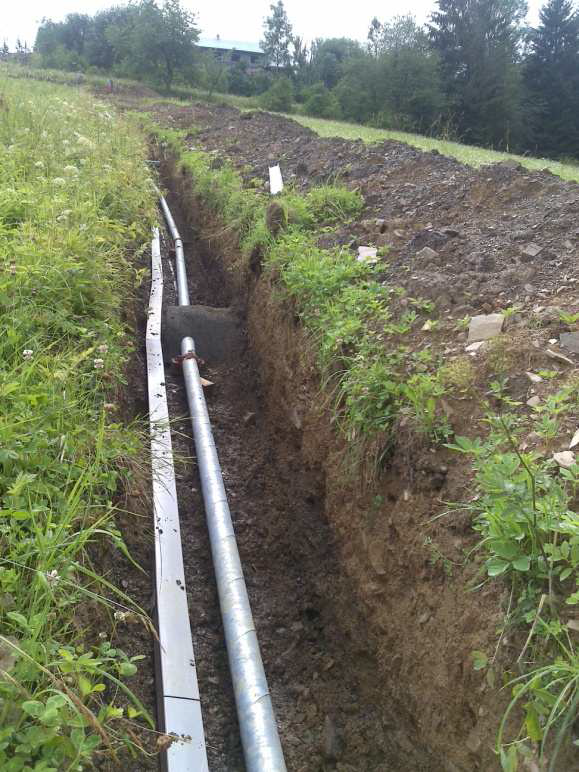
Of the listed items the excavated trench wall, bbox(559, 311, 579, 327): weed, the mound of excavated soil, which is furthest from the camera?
the mound of excavated soil

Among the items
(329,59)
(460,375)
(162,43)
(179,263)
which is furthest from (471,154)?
(329,59)

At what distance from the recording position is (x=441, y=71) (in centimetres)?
3077

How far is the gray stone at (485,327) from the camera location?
312 centimetres

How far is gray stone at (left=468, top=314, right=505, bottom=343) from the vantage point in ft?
10.2

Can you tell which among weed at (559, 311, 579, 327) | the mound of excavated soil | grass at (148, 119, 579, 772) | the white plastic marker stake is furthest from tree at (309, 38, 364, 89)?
weed at (559, 311, 579, 327)

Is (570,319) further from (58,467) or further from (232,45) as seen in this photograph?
(232,45)

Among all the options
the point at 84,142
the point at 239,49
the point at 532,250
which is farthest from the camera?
the point at 239,49

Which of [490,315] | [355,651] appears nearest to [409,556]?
[355,651]

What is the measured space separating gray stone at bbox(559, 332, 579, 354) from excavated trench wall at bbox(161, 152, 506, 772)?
753mm

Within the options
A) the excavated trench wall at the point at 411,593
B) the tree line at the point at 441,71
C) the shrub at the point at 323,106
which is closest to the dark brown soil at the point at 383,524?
the excavated trench wall at the point at 411,593

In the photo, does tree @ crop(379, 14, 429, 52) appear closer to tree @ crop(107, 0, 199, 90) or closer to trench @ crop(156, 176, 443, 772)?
tree @ crop(107, 0, 199, 90)

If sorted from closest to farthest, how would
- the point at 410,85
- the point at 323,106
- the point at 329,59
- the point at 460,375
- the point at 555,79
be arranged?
the point at 460,375 → the point at 410,85 → the point at 323,106 → the point at 555,79 → the point at 329,59

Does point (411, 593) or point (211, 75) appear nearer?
point (411, 593)

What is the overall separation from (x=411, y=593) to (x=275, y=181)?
5566mm
